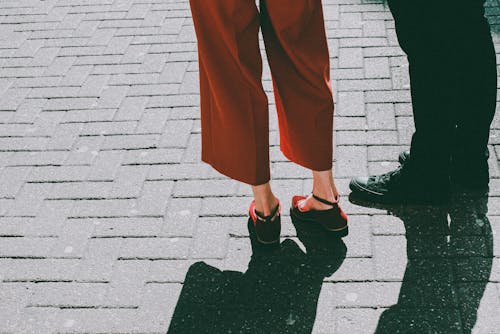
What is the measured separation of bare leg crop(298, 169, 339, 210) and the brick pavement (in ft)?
0.52

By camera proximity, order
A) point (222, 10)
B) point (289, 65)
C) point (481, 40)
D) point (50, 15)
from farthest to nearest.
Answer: point (50, 15)
point (481, 40)
point (289, 65)
point (222, 10)

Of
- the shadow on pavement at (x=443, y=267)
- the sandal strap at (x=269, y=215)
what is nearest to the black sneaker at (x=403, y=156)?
the shadow on pavement at (x=443, y=267)

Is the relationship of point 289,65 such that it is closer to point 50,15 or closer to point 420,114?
point 420,114

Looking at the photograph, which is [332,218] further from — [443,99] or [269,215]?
[443,99]

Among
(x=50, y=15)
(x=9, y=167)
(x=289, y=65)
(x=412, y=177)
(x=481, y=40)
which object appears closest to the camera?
(x=289, y=65)

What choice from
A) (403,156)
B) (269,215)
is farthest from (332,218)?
(403,156)

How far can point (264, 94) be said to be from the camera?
266 centimetres

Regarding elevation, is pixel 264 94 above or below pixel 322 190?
above

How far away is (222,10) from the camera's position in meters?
2.41

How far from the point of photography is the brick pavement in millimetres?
2699

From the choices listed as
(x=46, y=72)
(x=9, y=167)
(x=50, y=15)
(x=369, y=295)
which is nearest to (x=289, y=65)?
(x=369, y=295)

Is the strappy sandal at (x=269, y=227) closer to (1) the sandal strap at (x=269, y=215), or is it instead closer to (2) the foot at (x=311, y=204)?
(1) the sandal strap at (x=269, y=215)

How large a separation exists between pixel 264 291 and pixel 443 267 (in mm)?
704

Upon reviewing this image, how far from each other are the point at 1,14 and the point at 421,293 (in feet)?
13.7
